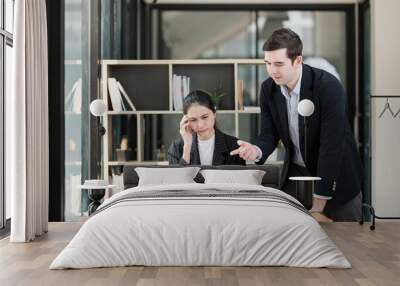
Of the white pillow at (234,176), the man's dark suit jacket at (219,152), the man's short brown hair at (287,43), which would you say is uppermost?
the man's short brown hair at (287,43)

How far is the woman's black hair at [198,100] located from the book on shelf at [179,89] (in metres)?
0.05

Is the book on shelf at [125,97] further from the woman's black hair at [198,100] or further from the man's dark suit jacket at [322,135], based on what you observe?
the man's dark suit jacket at [322,135]

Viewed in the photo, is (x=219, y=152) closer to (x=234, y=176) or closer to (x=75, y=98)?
(x=234, y=176)

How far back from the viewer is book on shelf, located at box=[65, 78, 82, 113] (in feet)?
24.0

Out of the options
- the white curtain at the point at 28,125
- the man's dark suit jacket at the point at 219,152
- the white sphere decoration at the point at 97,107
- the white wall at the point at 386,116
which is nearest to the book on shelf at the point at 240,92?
the man's dark suit jacket at the point at 219,152

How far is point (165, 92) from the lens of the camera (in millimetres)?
7637

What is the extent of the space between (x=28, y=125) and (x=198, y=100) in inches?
79.3

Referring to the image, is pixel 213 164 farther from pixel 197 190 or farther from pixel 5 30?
pixel 5 30

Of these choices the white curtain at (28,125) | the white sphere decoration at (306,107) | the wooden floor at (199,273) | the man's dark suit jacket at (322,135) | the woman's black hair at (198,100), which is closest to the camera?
the wooden floor at (199,273)

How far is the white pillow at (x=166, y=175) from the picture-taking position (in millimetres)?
6766

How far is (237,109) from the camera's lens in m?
7.42

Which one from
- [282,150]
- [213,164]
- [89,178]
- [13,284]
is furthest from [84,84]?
[13,284]

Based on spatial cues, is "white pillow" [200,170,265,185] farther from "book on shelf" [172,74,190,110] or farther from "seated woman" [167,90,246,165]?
"book on shelf" [172,74,190,110]

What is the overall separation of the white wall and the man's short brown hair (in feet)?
3.38
